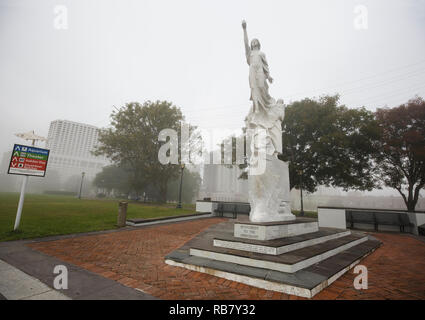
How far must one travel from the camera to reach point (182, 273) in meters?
3.72

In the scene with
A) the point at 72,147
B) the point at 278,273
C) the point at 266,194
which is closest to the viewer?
the point at 278,273

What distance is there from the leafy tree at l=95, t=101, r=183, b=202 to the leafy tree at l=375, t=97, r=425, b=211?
22482mm

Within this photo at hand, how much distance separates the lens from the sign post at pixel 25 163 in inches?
253

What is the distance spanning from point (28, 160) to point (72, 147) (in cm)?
8251

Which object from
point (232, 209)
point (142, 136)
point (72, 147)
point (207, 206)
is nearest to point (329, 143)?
point (232, 209)

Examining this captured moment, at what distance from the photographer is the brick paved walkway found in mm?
2918

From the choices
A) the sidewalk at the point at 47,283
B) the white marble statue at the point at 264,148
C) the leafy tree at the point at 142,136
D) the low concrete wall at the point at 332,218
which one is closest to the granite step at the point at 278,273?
the sidewalk at the point at 47,283

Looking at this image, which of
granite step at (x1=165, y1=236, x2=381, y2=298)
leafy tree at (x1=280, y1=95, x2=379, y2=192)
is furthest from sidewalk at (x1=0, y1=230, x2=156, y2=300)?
leafy tree at (x1=280, y1=95, x2=379, y2=192)

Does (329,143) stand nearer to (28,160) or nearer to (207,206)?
(207,206)

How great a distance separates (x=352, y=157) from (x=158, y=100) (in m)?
24.2

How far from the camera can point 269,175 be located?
5699mm

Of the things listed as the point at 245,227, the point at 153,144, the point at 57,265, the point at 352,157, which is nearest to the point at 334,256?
the point at 245,227

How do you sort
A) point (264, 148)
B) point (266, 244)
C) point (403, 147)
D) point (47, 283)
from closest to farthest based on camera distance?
point (47, 283), point (266, 244), point (264, 148), point (403, 147)
